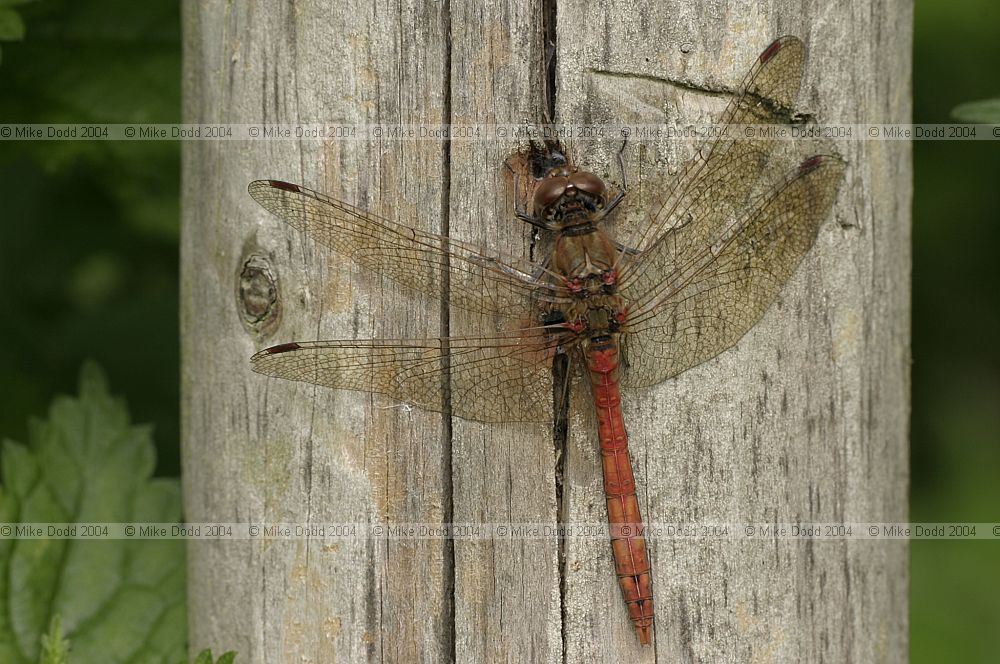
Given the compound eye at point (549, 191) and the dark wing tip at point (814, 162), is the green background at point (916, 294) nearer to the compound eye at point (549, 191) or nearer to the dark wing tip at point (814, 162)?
the compound eye at point (549, 191)

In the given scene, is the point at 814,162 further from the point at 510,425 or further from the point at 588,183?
the point at 510,425

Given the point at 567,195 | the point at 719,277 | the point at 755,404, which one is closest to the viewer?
the point at 567,195

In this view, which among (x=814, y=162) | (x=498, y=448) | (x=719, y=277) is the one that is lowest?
(x=498, y=448)

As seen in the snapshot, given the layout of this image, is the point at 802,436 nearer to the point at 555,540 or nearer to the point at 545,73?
the point at 555,540

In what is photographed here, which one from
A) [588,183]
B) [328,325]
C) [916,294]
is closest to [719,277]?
[588,183]

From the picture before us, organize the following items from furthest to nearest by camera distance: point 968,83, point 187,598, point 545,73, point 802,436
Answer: point 968,83 < point 187,598 < point 802,436 < point 545,73

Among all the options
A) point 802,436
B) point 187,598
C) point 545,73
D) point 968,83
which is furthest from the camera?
point 968,83

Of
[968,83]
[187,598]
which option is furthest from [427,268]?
[968,83]
